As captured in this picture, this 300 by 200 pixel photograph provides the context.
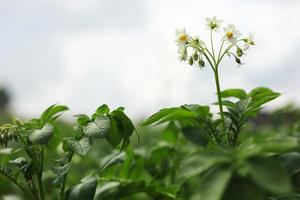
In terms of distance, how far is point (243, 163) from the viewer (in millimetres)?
861

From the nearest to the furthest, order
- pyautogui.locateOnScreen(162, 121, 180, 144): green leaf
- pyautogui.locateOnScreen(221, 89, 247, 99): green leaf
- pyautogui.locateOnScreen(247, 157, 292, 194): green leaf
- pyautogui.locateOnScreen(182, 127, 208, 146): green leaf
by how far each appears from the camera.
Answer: pyautogui.locateOnScreen(247, 157, 292, 194): green leaf, pyautogui.locateOnScreen(221, 89, 247, 99): green leaf, pyautogui.locateOnScreen(182, 127, 208, 146): green leaf, pyautogui.locateOnScreen(162, 121, 180, 144): green leaf

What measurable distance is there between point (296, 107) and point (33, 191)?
279cm

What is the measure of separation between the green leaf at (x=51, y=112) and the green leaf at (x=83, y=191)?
0.71 feet

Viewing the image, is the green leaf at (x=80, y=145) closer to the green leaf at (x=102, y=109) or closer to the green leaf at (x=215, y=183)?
the green leaf at (x=102, y=109)

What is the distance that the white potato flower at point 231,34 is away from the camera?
1.38 meters

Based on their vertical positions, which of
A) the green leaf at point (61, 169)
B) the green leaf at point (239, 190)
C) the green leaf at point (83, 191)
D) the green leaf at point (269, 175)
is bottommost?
the green leaf at point (83, 191)

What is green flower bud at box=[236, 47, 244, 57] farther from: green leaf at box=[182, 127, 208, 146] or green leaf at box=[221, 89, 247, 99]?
green leaf at box=[182, 127, 208, 146]

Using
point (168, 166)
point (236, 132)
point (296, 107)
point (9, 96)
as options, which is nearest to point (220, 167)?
point (236, 132)

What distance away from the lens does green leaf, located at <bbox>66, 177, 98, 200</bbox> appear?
1.29 metres

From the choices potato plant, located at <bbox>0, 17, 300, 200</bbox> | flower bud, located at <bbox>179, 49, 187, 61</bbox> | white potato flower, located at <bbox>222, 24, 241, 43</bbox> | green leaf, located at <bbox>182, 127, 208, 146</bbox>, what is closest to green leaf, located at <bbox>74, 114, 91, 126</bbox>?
potato plant, located at <bbox>0, 17, 300, 200</bbox>

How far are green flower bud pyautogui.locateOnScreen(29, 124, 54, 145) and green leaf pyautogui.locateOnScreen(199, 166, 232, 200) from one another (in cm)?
52

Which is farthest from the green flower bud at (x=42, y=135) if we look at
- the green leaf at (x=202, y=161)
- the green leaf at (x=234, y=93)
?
the green leaf at (x=234, y=93)

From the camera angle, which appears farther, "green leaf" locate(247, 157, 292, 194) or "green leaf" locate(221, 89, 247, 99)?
"green leaf" locate(221, 89, 247, 99)

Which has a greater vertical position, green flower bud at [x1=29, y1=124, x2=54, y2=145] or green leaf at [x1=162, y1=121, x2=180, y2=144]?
green flower bud at [x1=29, y1=124, x2=54, y2=145]
